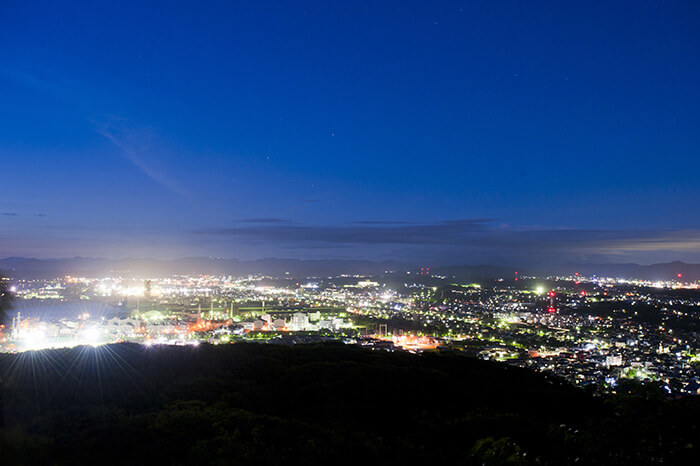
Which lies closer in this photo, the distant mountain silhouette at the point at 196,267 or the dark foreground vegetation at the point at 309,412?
the dark foreground vegetation at the point at 309,412

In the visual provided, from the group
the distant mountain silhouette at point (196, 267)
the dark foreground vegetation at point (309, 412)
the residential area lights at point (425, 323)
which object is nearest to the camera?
the dark foreground vegetation at point (309, 412)

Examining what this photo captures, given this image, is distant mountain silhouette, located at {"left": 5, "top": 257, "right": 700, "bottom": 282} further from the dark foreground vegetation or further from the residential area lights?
the dark foreground vegetation

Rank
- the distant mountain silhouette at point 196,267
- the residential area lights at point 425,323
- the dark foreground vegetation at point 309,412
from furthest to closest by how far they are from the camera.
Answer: the distant mountain silhouette at point 196,267
the residential area lights at point 425,323
the dark foreground vegetation at point 309,412

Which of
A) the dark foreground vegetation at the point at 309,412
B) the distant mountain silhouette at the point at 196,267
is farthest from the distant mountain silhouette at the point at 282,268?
the dark foreground vegetation at the point at 309,412

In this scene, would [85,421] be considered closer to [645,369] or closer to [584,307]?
[645,369]

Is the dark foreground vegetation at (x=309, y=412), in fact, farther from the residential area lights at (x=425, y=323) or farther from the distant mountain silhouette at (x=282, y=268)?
the distant mountain silhouette at (x=282, y=268)

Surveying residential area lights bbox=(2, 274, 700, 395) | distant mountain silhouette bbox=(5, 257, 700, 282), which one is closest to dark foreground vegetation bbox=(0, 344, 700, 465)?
residential area lights bbox=(2, 274, 700, 395)

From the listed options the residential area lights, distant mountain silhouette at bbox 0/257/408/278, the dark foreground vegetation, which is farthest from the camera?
distant mountain silhouette at bbox 0/257/408/278

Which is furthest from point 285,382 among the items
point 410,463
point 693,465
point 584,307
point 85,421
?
point 584,307
